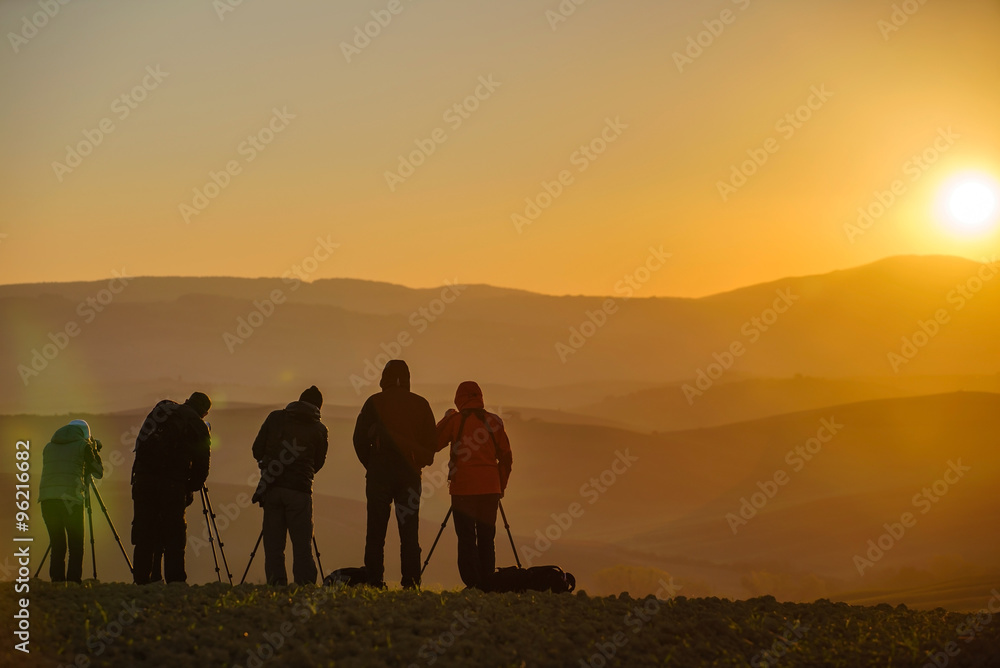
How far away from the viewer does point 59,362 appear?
19300 centimetres

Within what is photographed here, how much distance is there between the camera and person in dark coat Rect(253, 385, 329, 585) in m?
12.4

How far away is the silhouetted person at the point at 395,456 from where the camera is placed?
12.2 m

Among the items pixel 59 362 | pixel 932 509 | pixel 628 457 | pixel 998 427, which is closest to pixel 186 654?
pixel 932 509

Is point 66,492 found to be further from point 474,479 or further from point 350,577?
point 474,479

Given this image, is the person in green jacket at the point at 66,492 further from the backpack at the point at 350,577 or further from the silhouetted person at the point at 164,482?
the backpack at the point at 350,577

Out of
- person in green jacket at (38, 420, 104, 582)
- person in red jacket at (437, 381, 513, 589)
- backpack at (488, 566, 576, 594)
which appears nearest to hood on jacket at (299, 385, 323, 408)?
person in red jacket at (437, 381, 513, 589)

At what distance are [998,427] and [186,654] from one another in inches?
3793

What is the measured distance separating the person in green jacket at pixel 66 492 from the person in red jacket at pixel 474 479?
14.6 feet

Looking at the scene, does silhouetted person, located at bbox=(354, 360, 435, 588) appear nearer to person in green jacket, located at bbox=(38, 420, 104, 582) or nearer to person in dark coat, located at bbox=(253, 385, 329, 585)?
person in dark coat, located at bbox=(253, 385, 329, 585)

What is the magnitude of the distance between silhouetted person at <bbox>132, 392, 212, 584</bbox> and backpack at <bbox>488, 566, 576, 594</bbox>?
3.62m

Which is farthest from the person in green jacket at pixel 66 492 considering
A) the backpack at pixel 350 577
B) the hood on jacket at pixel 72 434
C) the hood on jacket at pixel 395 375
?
the hood on jacket at pixel 395 375

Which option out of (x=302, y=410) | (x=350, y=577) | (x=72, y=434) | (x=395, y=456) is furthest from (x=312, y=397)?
(x=72, y=434)

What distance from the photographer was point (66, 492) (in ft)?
42.4

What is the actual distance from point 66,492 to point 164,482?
143 cm
